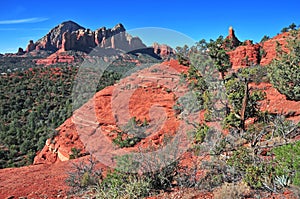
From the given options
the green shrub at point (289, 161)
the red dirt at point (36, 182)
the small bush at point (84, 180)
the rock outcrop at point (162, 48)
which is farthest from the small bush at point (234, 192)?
the rock outcrop at point (162, 48)

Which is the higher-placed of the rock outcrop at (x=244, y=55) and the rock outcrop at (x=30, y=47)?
the rock outcrop at (x=30, y=47)

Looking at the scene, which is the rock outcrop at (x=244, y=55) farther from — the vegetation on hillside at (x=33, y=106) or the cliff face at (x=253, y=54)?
the vegetation on hillside at (x=33, y=106)

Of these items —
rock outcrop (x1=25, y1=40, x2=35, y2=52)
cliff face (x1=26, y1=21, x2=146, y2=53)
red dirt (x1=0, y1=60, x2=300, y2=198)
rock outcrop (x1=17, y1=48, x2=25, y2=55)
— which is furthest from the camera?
rock outcrop (x1=25, y1=40, x2=35, y2=52)

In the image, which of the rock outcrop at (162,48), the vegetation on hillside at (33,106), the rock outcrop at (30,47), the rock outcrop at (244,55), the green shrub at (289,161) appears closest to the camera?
the green shrub at (289,161)

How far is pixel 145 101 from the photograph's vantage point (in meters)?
17.1

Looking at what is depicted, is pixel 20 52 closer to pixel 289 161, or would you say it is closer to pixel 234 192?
pixel 234 192

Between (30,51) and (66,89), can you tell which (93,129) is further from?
(30,51)

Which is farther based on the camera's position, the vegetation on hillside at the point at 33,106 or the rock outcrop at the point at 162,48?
the vegetation on hillside at the point at 33,106

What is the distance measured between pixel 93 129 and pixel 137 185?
1086cm

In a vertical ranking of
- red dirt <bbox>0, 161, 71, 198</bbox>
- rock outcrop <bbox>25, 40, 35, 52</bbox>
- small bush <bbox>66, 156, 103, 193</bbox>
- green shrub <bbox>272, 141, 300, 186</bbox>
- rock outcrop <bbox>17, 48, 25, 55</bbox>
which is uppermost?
rock outcrop <bbox>25, 40, 35, 52</bbox>

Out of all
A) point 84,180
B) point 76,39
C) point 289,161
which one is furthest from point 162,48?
point 76,39

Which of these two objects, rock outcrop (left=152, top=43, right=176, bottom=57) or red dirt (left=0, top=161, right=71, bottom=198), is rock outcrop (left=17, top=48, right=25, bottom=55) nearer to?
rock outcrop (left=152, top=43, right=176, bottom=57)

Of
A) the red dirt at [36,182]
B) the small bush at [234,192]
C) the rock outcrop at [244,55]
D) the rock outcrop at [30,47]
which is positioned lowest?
the red dirt at [36,182]

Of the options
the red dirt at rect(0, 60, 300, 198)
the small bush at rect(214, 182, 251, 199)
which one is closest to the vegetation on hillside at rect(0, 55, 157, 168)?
the red dirt at rect(0, 60, 300, 198)
